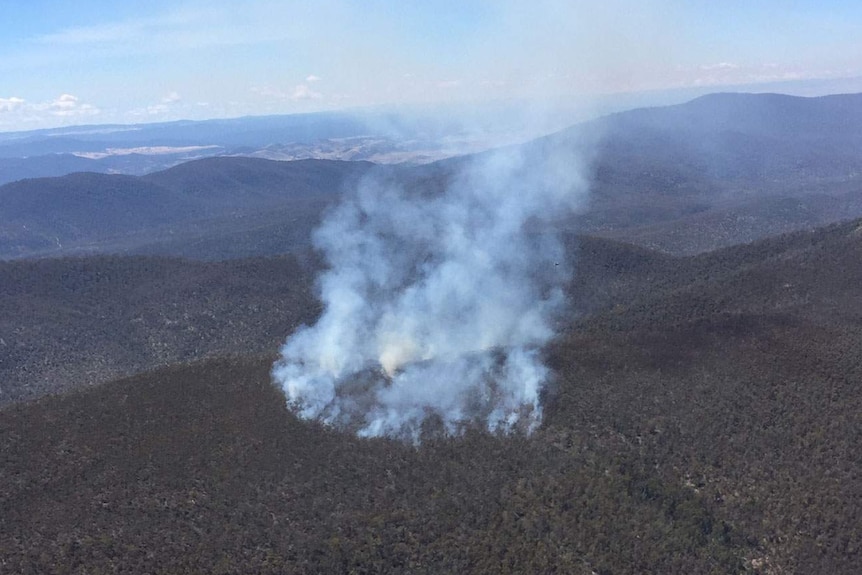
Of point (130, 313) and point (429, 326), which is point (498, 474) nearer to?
point (429, 326)

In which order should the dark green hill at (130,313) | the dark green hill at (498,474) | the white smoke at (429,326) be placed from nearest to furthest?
the dark green hill at (498,474)
the white smoke at (429,326)
the dark green hill at (130,313)

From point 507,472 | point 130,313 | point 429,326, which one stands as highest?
point 130,313

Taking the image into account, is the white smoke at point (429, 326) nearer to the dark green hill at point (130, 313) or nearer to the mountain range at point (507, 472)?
the mountain range at point (507, 472)

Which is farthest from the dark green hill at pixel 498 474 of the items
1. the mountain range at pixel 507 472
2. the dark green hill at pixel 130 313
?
the dark green hill at pixel 130 313

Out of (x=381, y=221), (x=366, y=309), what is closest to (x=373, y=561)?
(x=366, y=309)

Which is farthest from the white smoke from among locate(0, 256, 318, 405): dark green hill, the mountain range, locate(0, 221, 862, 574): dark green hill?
locate(0, 256, 318, 405): dark green hill

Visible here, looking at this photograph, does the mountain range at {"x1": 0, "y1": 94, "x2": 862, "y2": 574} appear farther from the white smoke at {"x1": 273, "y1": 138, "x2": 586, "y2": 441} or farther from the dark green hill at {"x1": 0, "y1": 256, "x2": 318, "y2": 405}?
the dark green hill at {"x1": 0, "y1": 256, "x2": 318, "y2": 405}

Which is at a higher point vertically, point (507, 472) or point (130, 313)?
point (130, 313)

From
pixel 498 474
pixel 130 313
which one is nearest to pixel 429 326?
pixel 498 474
